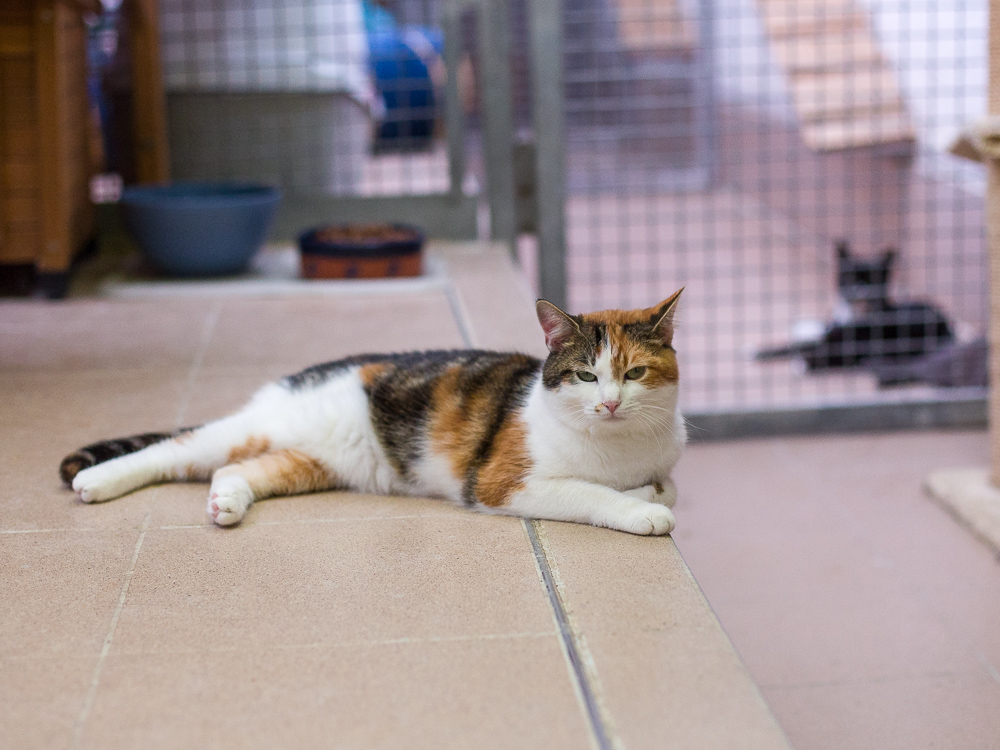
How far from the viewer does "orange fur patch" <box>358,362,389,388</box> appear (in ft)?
6.59

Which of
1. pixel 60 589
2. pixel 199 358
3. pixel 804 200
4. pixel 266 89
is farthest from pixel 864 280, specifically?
pixel 60 589

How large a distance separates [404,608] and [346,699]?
23 centimetres

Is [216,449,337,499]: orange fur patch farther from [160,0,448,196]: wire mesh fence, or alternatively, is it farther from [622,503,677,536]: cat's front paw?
[160,0,448,196]: wire mesh fence

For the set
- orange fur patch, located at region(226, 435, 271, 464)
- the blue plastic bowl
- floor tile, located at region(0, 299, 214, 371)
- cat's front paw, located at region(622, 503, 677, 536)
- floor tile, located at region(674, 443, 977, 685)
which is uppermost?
the blue plastic bowl

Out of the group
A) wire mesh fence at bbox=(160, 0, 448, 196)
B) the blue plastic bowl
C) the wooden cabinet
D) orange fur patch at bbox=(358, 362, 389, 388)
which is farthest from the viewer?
wire mesh fence at bbox=(160, 0, 448, 196)

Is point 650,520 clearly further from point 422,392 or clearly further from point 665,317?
point 422,392

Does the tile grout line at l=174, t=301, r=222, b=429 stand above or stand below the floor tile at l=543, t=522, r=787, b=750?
above

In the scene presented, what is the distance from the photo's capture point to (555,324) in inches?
68.2

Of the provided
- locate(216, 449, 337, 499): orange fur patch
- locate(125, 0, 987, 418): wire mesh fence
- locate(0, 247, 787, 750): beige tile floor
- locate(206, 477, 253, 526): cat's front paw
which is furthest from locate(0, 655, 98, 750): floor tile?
locate(125, 0, 987, 418): wire mesh fence

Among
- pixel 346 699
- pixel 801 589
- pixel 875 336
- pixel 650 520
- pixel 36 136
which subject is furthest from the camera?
pixel 875 336

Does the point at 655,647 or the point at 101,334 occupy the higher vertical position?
the point at 101,334

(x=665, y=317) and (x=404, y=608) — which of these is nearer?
(x=404, y=608)

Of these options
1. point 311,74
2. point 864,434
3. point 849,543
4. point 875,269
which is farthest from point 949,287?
point 311,74

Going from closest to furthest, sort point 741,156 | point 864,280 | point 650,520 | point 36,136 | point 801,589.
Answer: point 650,520 → point 801,589 → point 36,136 → point 864,280 → point 741,156
